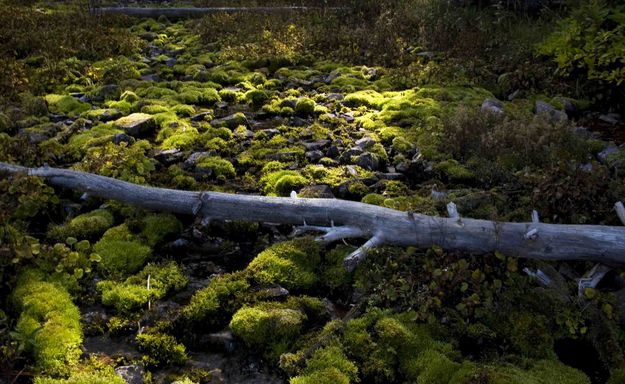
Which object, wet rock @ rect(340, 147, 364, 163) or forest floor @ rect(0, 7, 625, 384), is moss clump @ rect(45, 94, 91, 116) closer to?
forest floor @ rect(0, 7, 625, 384)

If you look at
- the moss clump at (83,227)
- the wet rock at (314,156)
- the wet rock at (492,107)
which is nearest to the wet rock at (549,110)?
the wet rock at (492,107)

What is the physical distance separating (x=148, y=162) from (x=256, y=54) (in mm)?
8345

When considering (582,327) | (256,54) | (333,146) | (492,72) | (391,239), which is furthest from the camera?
(256,54)

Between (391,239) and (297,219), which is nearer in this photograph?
(391,239)

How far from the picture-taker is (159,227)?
8.32m

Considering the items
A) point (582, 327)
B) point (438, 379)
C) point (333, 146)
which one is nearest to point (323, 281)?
point (438, 379)

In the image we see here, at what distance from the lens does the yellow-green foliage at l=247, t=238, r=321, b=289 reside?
23.7ft

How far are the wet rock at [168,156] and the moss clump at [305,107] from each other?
3343 mm

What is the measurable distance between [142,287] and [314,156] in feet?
15.5

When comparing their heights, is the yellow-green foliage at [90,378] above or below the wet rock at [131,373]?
above

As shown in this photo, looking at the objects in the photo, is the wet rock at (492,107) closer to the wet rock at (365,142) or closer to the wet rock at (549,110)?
Result: the wet rock at (549,110)

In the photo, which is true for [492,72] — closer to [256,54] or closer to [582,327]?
[256,54]

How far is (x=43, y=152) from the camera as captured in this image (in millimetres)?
10242

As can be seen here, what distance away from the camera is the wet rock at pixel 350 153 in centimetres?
1053
